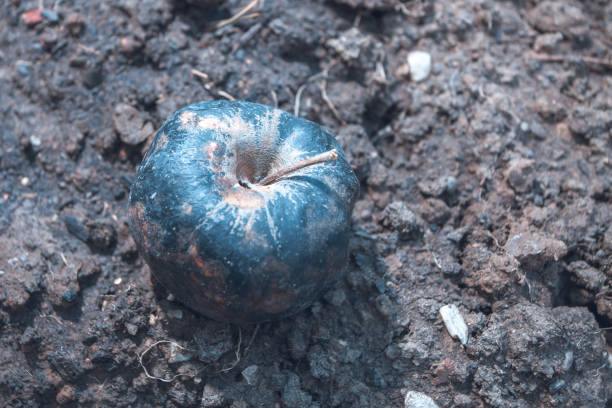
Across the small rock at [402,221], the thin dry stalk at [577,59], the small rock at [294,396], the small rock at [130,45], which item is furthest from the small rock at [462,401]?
the small rock at [130,45]

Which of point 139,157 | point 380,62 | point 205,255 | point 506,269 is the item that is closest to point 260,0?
point 380,62

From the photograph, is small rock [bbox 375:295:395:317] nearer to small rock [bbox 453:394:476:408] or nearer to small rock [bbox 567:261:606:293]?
small rock [bbox 453:394:476:408]

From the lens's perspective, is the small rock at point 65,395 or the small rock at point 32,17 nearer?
the small rock at point 65,395

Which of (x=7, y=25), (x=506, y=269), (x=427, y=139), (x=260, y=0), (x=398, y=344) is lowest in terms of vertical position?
(x=398, y=344)

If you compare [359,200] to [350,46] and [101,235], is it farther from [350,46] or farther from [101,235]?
[101,235]

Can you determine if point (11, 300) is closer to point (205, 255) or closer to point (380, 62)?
point (205, 255)

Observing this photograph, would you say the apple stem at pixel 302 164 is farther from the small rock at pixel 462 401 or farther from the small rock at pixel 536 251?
the small rock at pixel 462 401
